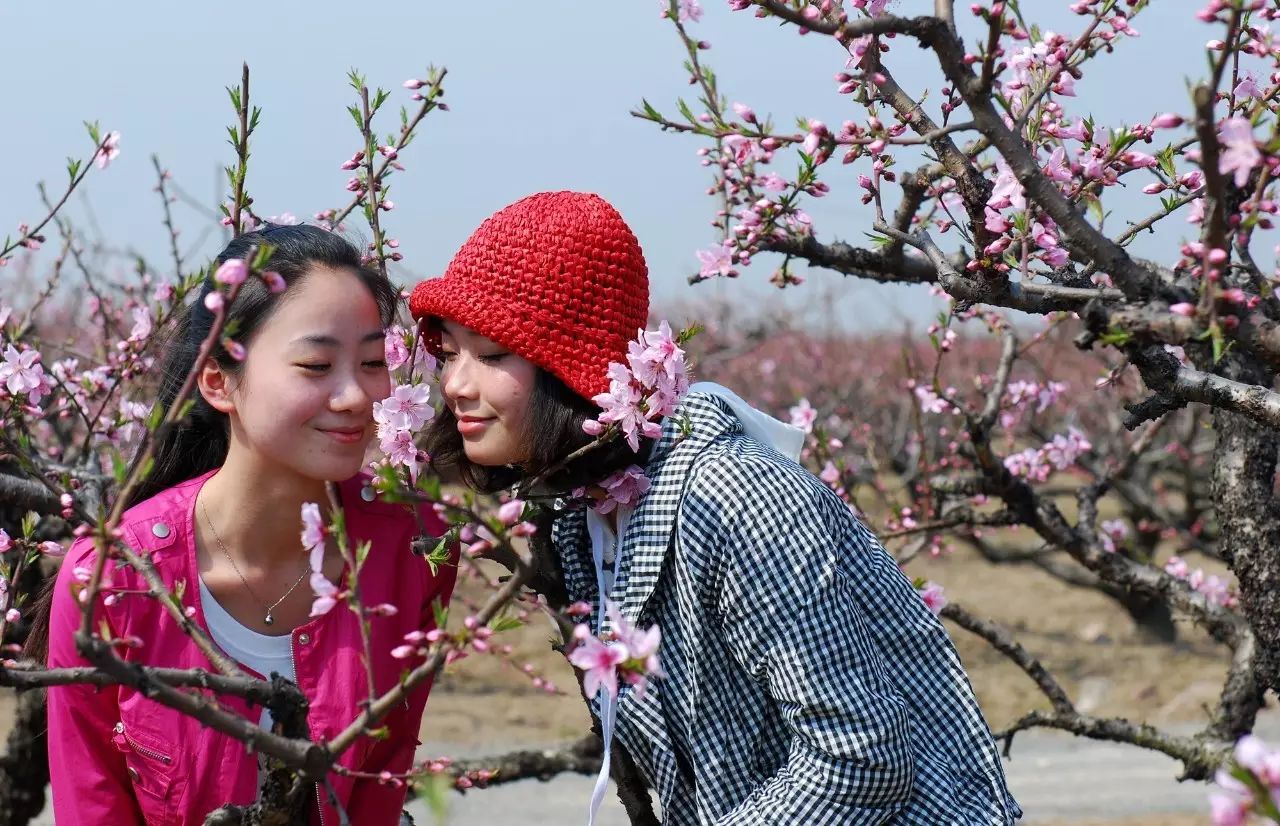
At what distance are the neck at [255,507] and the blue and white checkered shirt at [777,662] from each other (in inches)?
23.4

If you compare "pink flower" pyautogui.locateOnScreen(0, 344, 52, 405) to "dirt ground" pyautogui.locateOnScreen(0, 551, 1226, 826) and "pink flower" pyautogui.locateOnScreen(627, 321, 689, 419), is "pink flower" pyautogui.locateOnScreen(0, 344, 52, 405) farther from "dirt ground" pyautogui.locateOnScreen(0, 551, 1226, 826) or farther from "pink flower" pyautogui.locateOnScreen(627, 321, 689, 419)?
"dirt ground" pyautogui.locateOnScreen(0, 551, 1226, 826)

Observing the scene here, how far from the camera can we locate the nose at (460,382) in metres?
2.24

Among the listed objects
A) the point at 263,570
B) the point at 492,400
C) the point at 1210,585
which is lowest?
the point at 1210,585

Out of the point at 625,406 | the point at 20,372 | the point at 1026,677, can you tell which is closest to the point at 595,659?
the point at 625,406

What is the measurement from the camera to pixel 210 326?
2.50 m

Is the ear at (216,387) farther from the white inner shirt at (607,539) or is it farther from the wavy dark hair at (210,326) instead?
the white inner shirt at (607,539)

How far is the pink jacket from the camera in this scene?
7.66 feet

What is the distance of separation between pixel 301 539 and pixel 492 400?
0.48 m

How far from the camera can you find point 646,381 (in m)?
1.98

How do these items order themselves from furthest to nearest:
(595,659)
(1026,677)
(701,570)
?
(1026,677) → (701,570) → (595,659)

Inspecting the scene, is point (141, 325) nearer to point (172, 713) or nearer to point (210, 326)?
point (210, 326)

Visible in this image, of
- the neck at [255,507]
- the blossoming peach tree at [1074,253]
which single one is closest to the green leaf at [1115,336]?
the blossoming peach tree at [1074,253]

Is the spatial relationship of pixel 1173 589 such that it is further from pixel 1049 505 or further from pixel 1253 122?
pixel 1253 122

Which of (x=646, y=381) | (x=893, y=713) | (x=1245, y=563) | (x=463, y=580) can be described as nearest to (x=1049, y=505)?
(x=1245, y=563)
